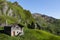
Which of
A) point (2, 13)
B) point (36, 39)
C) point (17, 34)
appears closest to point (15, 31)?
point (17, 34)

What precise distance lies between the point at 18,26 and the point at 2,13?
93393 millimetres

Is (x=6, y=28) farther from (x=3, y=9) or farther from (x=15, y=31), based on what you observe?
(x=3, y=9)

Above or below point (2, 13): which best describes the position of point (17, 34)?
below

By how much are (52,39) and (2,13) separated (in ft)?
325

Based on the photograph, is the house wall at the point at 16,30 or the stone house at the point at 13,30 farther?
the house wall at the point at 16,30

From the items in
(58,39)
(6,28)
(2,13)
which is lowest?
(58,39)

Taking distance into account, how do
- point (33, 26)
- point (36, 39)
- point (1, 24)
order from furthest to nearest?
point (33, 26) < point (1, 24) < point (36, 39)

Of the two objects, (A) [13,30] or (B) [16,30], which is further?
(B) [16,30]

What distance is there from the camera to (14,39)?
8906 centimetres

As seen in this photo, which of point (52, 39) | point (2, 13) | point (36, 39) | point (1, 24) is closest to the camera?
point (36, 39)

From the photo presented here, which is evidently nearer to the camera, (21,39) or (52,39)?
(21,39)

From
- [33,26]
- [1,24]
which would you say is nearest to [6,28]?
[1,24]

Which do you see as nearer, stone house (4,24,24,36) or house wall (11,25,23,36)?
stone house (4,24,24,36)

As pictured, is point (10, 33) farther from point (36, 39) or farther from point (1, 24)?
point (1, 24)
